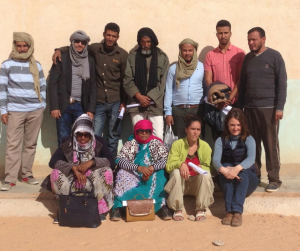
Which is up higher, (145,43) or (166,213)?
(145,43)

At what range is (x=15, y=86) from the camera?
17.5 feet

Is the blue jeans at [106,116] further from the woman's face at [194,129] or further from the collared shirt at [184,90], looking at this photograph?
the woman's face at [194,129]

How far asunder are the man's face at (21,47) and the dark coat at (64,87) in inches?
15.7

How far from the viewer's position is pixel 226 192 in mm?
4789

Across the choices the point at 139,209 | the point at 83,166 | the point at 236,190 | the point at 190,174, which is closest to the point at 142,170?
the point at 139,209

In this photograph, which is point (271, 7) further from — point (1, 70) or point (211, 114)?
point (1, 70)

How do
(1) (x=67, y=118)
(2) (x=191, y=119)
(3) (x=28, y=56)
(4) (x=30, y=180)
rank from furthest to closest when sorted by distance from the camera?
(4) (x=30, y=180)
(1) (x=67, y=118)
(3) (x=28, y=56)
(2) (x=191, y=119)

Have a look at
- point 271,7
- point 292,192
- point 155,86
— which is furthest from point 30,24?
point 292,192

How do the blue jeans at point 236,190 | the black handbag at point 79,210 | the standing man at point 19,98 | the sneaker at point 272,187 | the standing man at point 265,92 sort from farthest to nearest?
the standing man at point 19,98, the sneaker at point 272,187, the standing man at point 265,92, the blue jeans at point 236,190, the black handbag at point 79,210

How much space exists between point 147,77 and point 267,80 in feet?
4.94

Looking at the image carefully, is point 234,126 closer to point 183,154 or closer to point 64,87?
point 183,154

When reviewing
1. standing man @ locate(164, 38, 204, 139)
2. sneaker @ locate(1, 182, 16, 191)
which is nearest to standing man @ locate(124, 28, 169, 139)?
standing man @ locate(164, 38, 204, 139)

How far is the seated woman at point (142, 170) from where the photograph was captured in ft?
16.0

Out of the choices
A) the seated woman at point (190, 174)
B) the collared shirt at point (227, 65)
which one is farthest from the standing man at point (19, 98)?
the collared shirt at point (227, 65)
